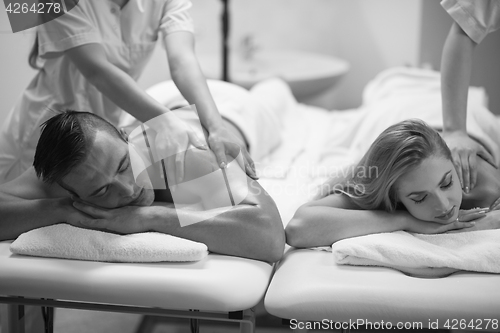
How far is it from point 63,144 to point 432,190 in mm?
814

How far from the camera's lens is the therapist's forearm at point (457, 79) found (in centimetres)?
136

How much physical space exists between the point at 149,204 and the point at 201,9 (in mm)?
1916

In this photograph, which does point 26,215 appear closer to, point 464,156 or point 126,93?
point 126,93

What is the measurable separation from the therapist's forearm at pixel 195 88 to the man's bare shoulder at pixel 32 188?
16.1 inches

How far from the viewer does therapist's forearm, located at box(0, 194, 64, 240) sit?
120 centimetres

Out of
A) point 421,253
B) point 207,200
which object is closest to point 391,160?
point 421,253

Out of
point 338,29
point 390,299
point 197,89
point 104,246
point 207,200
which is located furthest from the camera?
point 338,29

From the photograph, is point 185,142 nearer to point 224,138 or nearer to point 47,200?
point 224,138

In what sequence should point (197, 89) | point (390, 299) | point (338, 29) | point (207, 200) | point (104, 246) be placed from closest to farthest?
point (390, 299) < point (104, 246) < point (207, 200) < point (197, 89) < point (338, 29)

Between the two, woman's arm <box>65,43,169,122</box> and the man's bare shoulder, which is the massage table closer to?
the man's bare shoulder

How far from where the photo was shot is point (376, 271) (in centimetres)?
106

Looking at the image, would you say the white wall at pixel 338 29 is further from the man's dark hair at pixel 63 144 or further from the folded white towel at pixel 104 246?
the folded white towel at pixel 104 246

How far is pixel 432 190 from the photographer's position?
1146 mm

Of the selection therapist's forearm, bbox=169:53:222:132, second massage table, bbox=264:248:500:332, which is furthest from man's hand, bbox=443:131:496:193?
therapist's forearm, bbox=169:53:222:132
